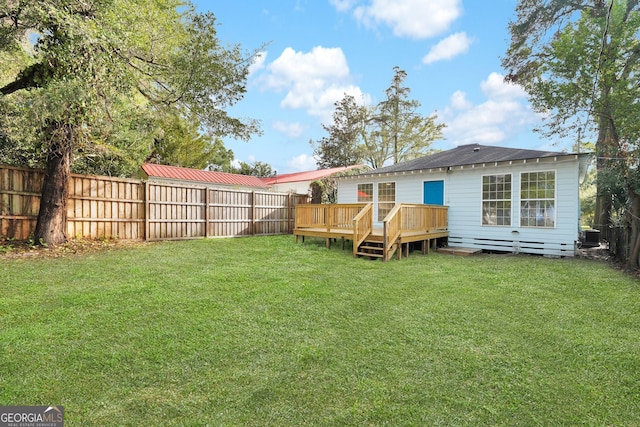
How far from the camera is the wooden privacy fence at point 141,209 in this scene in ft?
25.8

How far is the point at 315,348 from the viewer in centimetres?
309

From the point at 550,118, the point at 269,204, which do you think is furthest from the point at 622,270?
the point at 269,204

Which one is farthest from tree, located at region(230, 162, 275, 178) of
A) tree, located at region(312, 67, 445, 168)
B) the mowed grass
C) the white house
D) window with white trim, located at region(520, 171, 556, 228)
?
the mowed grass

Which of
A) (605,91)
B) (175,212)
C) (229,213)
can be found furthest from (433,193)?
(175,212)

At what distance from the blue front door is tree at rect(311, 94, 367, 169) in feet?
66.5

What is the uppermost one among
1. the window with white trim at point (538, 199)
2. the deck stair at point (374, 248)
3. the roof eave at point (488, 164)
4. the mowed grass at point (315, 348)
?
the roof eave at point (488, 164)

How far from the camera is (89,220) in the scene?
898 cm

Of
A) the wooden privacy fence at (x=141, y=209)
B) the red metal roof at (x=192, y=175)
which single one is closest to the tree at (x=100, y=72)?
the wooden privacy fence at (x=141, y=209)

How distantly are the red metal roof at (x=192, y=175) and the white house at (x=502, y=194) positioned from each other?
11.6 meters

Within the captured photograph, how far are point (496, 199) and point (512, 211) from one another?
0.56 m

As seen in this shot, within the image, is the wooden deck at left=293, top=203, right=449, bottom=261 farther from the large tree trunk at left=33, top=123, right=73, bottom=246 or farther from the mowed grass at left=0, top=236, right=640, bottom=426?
the large tree trunk at left=33, top=123, right=73, bottom=246

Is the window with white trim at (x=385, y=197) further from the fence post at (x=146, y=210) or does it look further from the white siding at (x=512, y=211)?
the fence post at (x=146, y=210)

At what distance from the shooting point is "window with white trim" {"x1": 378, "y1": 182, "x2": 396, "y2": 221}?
12.0m

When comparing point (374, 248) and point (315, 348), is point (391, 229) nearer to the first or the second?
point (374, 248)
